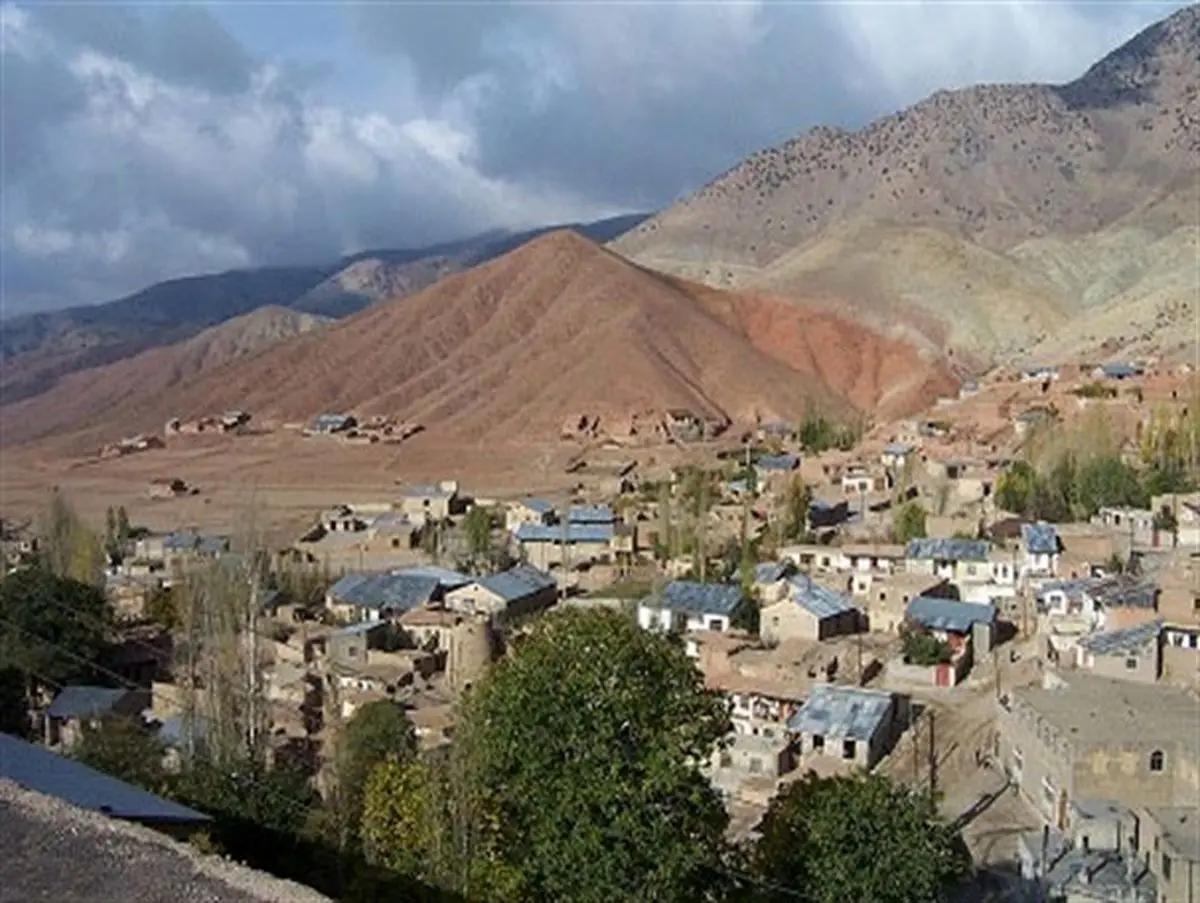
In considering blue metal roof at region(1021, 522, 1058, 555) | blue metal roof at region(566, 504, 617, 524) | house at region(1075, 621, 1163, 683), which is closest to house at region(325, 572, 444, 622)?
blue metal roof at region(566, 504, 617, 524)

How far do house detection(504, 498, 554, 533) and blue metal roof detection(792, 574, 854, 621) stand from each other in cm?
1560

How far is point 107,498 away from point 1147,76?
126 meters

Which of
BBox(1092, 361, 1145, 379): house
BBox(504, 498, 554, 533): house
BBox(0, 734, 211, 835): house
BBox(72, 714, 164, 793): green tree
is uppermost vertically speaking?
BBox(1092, 361, 1145, 379): house

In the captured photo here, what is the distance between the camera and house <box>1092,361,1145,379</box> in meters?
58.8

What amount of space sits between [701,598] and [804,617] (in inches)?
119

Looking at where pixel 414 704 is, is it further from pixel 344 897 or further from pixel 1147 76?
pixel 1147 76

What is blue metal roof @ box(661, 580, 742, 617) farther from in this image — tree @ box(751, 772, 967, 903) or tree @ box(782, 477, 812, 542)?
tree @ box(751, 772, 967, 903)

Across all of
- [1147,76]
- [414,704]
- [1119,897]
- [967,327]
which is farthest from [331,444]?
[1147,76]

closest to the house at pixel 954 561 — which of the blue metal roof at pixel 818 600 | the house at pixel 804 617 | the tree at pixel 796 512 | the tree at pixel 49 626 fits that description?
the blue metal roof at pixel 818 600

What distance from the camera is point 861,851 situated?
14523 mm

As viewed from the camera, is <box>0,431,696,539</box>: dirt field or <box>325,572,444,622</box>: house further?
<box>0,431,696,539</box>: dirt field

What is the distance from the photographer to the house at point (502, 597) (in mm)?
34125

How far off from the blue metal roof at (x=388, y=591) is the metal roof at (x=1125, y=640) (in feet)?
52.4

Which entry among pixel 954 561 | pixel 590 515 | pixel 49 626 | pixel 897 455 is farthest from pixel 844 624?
pixel 897 455
